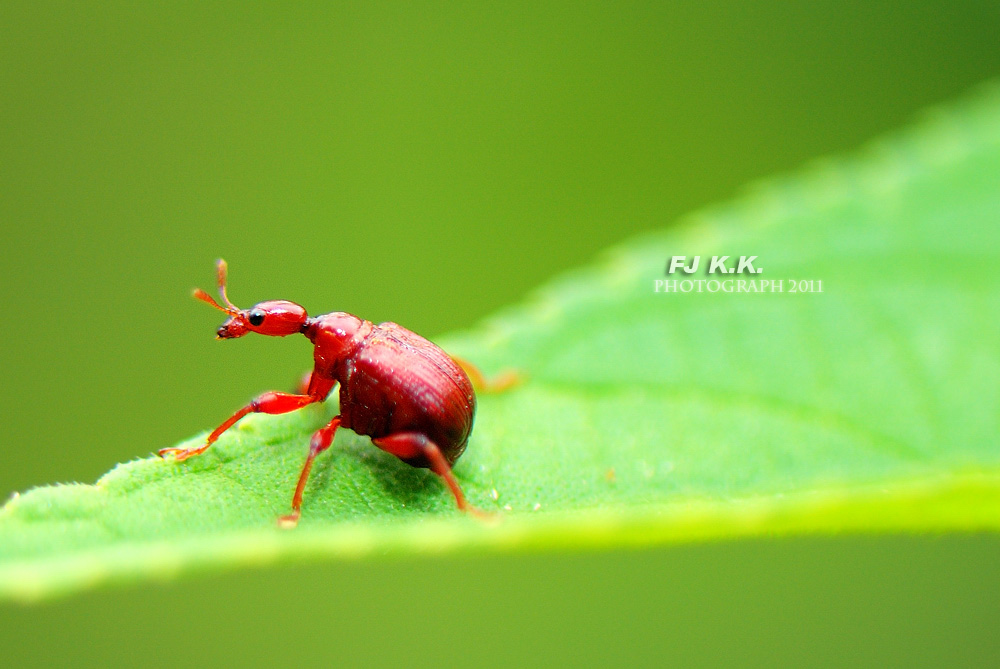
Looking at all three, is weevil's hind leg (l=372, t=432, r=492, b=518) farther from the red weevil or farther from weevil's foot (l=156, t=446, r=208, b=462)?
weevil's foot (l=156, t=446, r=208, b=462)

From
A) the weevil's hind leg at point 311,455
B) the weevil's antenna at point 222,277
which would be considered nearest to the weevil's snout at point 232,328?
the weevil's antenna at point 222,277

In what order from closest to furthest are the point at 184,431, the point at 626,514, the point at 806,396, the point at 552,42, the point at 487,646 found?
the point at 626,514 → the point at 806,396 → the point at 487,646 → the point at 184,431 → the point at 552,42

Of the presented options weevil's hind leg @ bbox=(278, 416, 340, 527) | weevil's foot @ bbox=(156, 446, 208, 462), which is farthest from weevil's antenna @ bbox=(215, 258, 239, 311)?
weevil's foot @ bbox=(156, 446, 208, 462)

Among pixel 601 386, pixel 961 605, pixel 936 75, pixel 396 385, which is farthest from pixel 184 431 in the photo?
pixel 936 75

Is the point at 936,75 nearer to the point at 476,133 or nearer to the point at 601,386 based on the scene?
the point at 476,133

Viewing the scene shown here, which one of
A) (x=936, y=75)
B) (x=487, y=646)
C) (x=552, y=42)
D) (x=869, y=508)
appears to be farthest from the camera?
(x=552, y=42)

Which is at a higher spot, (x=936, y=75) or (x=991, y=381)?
(x=936, y=75)
